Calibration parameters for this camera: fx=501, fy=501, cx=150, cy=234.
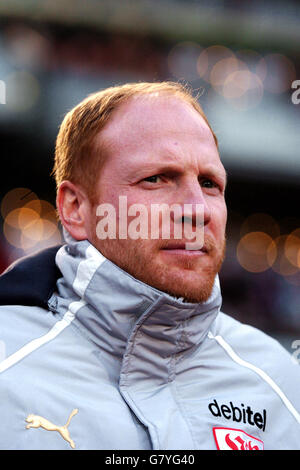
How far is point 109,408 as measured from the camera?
1.18 metres

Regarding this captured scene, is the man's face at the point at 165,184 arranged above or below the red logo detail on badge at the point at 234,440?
above

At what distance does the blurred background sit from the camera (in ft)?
24.3

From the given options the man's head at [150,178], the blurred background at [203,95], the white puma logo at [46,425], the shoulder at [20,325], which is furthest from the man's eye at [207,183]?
the blurred background at [203,95]

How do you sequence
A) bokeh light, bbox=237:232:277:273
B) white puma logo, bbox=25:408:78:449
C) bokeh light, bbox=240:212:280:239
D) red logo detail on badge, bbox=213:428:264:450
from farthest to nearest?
bokeh light, bbox=240:212:280:239 < bokeh light, bbox=237:232:277:273 < red logo detail on badge, bbox=213:428:264:450 < white puma logo, bbox=25:408:78:449

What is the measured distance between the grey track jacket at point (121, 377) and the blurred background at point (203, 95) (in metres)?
5.77

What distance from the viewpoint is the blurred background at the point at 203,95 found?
292 inches

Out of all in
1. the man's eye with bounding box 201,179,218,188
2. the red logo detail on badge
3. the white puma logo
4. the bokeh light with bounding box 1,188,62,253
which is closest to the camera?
the white puma logo

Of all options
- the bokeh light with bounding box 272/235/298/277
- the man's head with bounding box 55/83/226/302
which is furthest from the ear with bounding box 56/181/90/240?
the bokeh light with bounding box 272/235/298/277

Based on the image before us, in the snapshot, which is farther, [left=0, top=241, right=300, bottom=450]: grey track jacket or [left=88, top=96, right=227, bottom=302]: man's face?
[left=88, top=96, right=227, bottom=302]: man's face

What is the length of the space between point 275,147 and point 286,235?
1.75 meters

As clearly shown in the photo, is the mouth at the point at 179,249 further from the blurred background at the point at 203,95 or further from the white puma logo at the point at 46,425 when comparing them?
the blurred background at the point at 203,95

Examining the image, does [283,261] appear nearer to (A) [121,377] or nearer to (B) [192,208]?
(B) [192,208]

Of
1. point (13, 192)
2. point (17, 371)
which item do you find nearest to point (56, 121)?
point (13, 192)

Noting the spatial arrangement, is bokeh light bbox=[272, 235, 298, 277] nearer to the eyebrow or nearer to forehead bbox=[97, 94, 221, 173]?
forehead bbox=[97, 94, 221, 173]
